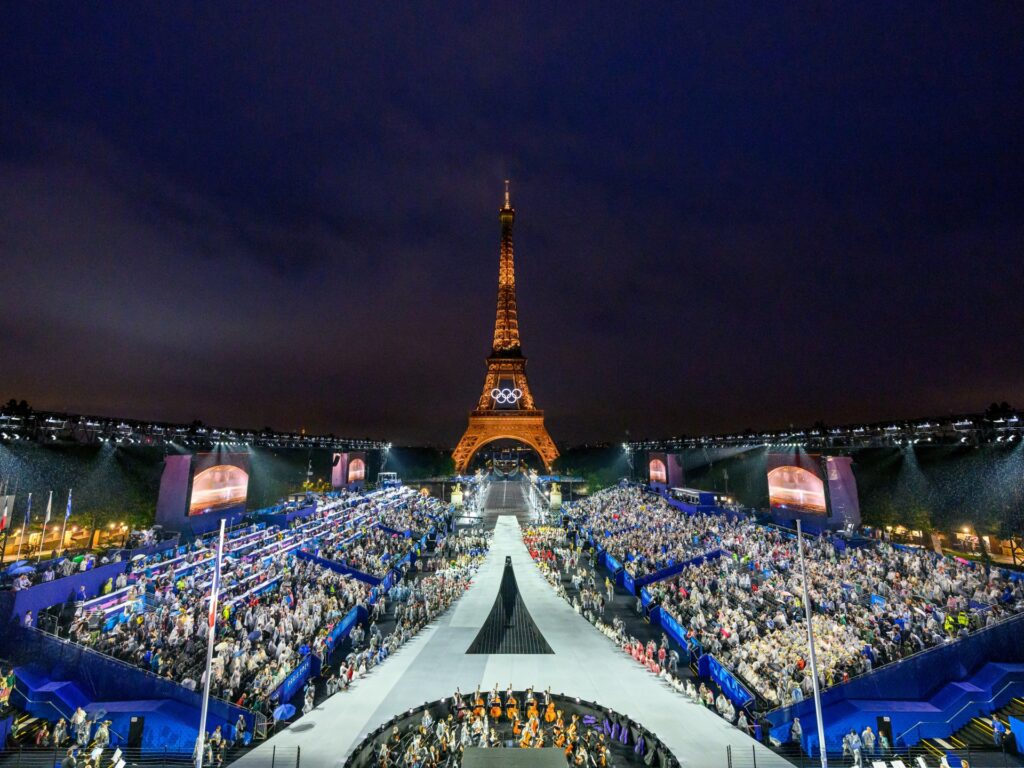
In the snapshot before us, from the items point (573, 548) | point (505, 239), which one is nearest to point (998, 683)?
point (573, 548)

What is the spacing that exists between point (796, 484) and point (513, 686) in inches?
1177

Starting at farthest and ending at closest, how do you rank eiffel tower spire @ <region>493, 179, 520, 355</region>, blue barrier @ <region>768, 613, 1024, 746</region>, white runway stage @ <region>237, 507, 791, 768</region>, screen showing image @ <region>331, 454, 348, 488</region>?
eiffel tower spire @ <region>493, 179, 520, 355</region> → screen showing image @ <region>331, 454, 348, 488</region> → blue barrier @ <region>768, 613, 1024, 746</region> → white runway stage @ <region>237, 507, 791, 768</region>

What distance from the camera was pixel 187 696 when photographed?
12055 mm

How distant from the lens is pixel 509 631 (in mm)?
18328

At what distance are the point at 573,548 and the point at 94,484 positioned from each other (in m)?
32.2

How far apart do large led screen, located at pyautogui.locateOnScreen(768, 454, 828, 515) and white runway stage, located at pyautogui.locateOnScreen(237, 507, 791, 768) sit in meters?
22.3

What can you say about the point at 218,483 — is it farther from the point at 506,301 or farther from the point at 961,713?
the point at 506,301

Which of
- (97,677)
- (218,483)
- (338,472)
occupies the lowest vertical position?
(97,677)

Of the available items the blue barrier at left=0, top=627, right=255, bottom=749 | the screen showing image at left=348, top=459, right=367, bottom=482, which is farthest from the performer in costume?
the screen showing image at left=348, top=459, right=367, bottom=482

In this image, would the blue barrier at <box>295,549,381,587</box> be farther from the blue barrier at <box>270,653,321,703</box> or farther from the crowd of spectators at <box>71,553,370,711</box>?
the blue barrier at <box>270,653,321,703</box>

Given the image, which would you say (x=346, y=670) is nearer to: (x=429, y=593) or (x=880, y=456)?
(x=429, y=593)

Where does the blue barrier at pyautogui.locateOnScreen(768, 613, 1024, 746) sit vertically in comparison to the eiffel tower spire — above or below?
below

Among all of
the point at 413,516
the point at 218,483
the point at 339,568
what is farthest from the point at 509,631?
the point at 218,483

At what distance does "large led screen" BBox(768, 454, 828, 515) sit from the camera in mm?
31516
